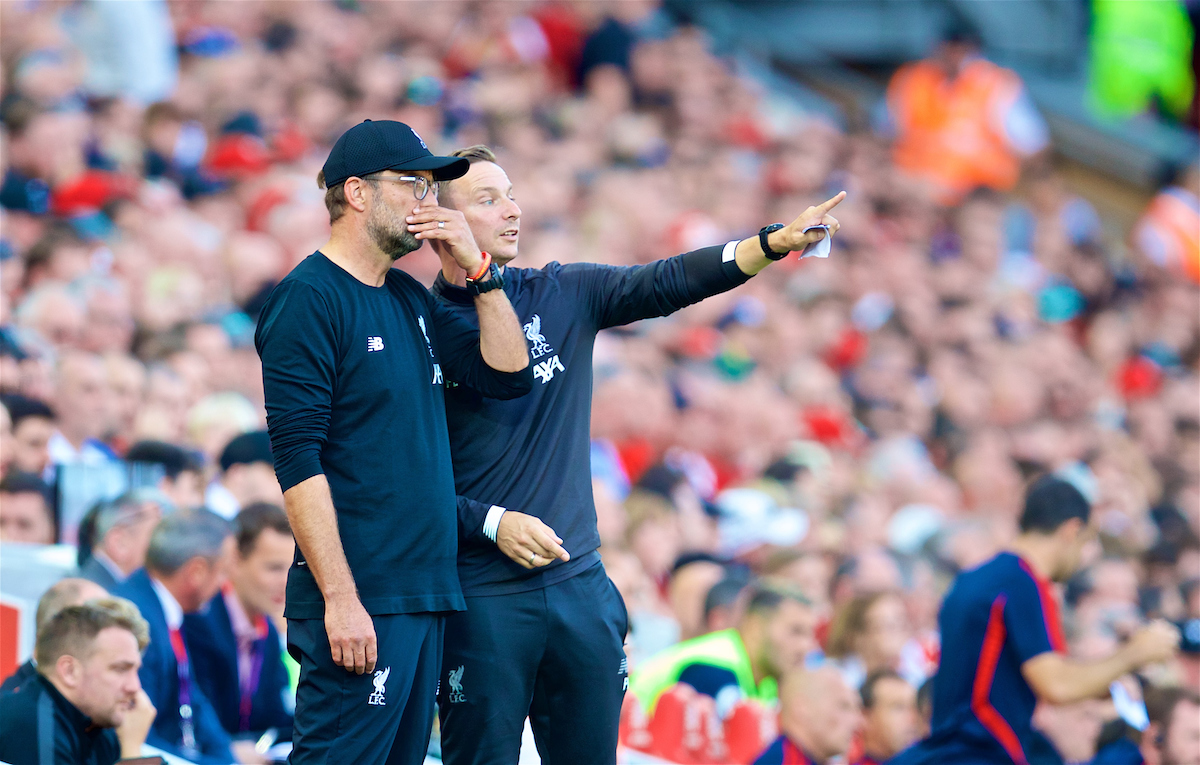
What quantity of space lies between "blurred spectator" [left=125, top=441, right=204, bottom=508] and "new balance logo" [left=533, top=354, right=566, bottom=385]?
249 centimetres

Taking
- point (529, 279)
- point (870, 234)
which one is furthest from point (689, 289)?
point (870, 234)

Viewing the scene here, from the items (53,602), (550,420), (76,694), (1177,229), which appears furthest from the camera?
(1177,229)

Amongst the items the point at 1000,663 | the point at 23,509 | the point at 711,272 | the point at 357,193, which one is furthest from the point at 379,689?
the point at 23,509

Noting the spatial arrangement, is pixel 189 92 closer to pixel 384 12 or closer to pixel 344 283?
pixel 384 12

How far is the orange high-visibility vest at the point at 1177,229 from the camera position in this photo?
15.5 m

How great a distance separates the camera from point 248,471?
19.6 feet

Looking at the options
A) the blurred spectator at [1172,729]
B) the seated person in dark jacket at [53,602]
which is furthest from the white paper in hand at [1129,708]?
the seated person in dark jacket at [53,602]

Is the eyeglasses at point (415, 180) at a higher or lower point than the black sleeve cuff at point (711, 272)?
higher

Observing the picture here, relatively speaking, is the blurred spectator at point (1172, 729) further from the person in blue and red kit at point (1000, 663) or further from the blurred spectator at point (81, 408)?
the blurred spectator at point (81, 408)

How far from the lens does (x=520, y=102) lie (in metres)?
12.5

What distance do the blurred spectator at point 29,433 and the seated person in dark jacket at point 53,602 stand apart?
4.37ft

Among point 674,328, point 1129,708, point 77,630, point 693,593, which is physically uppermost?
point 674,328

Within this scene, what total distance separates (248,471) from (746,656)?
2.32 m

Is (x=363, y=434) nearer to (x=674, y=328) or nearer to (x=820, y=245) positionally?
(x=820, y=245)
